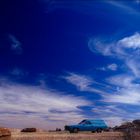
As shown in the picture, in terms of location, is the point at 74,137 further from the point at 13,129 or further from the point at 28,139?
the point at 13,129

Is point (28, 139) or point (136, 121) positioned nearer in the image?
point (28, 139)

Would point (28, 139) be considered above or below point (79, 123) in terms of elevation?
below

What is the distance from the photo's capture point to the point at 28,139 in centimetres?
2316

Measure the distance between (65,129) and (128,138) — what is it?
8750 mm

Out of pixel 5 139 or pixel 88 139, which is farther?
pixel 88 139

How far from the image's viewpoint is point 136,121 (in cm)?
3622

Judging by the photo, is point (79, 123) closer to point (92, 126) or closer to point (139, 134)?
point (92, 126)

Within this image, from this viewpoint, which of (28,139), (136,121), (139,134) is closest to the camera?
(28,139)

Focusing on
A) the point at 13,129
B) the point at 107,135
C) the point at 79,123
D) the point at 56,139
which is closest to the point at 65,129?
the point at 79,123

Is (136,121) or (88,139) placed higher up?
(136,121)

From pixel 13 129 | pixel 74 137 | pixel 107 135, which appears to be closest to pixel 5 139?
pixel 74 137

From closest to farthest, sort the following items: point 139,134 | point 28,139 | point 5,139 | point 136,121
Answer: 1. point 5,139
2. point 28,139
3. point 139,134
4. point 136,121

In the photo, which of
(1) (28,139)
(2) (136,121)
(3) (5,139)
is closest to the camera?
(3) (5,139)

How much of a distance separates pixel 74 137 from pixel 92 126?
9708mm
